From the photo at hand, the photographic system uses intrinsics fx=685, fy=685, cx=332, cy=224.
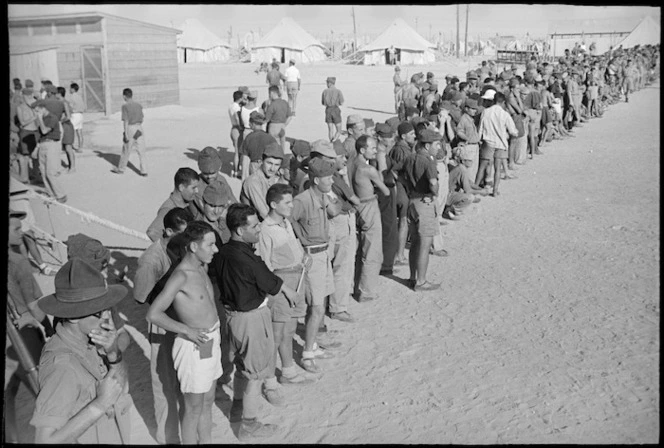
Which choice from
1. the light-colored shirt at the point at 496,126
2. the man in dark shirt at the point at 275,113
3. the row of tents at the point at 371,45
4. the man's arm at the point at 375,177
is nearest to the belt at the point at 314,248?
the man's arm at the point at 375,177

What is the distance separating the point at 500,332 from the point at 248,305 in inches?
121

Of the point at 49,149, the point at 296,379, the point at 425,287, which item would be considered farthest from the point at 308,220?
the point at 49,149

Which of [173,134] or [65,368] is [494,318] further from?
[173,134]

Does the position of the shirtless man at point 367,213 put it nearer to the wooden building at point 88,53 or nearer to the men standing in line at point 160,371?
the men standing in line at point 160,371

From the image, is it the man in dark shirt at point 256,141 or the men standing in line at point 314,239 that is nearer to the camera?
the men standing in line at point 314,239

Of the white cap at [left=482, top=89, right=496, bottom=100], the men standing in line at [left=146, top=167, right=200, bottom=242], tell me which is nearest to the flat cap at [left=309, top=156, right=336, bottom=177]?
the men standing in line at [left=146, top=167, right=200, bottom=242]

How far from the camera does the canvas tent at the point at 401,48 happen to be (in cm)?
5159

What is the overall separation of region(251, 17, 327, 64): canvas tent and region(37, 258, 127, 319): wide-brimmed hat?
49.1 metres

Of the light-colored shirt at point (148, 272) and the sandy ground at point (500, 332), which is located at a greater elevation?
the light-colored shirt at point (148, 272)

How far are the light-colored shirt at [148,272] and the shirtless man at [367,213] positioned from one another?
2.81 metres

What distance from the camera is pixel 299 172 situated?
7.77 m

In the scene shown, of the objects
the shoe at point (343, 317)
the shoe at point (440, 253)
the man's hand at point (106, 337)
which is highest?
the man's hand at point (106, 337)

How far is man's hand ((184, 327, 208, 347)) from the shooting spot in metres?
4.45

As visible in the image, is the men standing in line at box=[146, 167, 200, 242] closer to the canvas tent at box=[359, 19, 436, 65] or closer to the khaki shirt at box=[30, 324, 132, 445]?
the khaki shirt at box=[30, 324, 132, 445]
